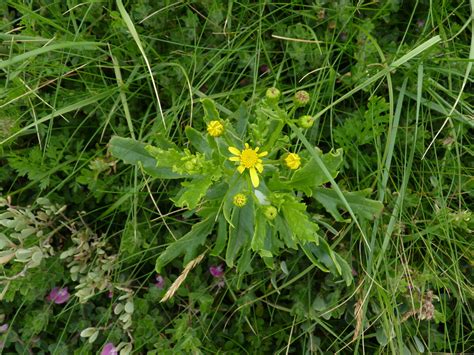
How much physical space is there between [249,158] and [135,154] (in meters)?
0.51

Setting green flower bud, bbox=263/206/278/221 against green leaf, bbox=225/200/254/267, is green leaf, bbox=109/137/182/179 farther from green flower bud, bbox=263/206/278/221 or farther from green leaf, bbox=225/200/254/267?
green flower bud, bbox=263/206/278/221

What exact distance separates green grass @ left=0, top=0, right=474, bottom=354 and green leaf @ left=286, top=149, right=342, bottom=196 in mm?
394

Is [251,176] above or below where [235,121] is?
above

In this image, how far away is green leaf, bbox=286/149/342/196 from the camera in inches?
60.9

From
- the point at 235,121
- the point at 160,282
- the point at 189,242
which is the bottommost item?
the point at 160,282

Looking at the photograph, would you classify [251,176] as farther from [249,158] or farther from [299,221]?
[299,221]

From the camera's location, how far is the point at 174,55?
2.18 metres

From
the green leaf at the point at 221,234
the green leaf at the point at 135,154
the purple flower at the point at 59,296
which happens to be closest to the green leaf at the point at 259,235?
the green leaf at the point at 221,234

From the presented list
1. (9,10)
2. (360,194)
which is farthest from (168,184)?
(9,10)

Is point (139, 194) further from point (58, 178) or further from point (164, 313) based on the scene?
point (164, 313)

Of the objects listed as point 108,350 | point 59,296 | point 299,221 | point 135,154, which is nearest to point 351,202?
point 299,221

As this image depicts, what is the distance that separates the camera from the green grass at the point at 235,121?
1988 millimetres

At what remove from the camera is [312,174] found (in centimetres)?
156

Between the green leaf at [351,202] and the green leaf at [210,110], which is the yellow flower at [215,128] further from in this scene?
the green leaf at [351,202]
